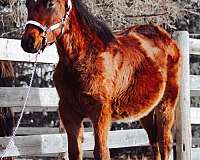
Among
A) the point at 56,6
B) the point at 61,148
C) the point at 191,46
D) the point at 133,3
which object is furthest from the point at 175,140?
the point at 133,3

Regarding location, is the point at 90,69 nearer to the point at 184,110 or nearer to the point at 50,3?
the point at 50,3

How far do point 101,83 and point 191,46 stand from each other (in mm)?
2402

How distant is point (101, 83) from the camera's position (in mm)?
3682

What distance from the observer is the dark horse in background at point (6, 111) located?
4.77 m

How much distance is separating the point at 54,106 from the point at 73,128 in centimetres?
118

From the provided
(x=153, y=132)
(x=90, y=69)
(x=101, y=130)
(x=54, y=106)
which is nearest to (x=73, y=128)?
(x=101, y=130)

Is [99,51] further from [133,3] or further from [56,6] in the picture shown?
[133,3]

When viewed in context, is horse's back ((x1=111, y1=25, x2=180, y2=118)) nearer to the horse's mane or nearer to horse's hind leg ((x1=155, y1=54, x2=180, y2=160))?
horse's hind leg ((x1=155, y1=54, x2=180, y2=160))

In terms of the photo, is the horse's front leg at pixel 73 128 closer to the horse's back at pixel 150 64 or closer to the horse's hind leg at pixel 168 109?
the horse's back at pixel 150 64

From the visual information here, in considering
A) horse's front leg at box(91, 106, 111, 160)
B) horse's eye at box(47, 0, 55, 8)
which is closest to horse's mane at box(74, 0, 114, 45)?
horse's eye at box(47, 0, 55, 8)

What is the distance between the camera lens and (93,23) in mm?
3896

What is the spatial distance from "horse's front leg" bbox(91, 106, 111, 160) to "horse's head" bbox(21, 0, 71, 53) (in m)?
0.68

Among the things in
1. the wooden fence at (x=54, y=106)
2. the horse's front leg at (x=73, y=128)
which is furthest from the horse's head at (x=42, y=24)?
the wooden fence at (x=54, y=106)

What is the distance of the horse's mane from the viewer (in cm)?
379
